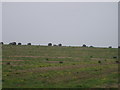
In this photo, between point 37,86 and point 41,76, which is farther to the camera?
point 41,76

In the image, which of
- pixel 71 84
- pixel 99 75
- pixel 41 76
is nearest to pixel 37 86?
pixel 71 84

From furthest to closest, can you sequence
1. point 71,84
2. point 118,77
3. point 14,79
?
point 118,77
point 14,79
point 71,84

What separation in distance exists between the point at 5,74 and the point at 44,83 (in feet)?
23.4

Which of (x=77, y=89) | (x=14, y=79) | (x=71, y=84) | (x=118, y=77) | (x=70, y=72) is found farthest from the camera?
(x=70, y=72)

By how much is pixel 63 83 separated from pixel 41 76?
15.9ft

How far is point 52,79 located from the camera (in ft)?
99.3

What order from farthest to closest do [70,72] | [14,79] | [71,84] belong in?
1. [70,72]
2. [14,79]
3. [71,84]

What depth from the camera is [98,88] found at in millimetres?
25719

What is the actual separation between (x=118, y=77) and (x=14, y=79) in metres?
12.4

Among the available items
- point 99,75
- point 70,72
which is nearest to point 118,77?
point 99,75

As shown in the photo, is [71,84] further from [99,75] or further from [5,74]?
[5,74]

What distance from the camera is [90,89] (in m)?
25.5

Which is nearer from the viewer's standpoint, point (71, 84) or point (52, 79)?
point (71, 84)

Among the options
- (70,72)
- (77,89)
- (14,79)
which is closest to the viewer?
(77,89)
